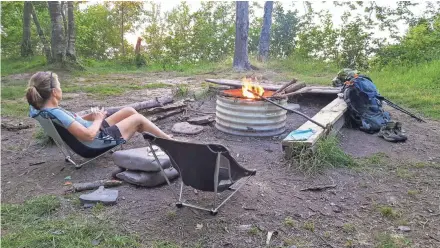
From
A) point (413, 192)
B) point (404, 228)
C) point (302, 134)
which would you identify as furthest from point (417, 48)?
point (404, 228)

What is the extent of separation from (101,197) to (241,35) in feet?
32.3

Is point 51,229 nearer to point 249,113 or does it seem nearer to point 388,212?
point 388,212

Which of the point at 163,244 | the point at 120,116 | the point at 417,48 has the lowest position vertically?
the point at 163,244

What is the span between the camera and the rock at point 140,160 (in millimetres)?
3426

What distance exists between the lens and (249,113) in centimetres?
487

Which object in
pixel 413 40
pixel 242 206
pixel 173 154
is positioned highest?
pixel 413 40

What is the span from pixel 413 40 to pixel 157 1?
12.8 metres

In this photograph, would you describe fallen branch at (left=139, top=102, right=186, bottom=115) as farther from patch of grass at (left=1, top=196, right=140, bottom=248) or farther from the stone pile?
patch of grass at (left=1, top=196, right=140, bottom=248)

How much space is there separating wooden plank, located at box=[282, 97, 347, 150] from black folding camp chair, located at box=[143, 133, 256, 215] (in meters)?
1.03

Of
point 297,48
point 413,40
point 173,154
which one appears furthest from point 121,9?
point 173,154

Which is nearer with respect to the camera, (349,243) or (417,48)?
(349,243)

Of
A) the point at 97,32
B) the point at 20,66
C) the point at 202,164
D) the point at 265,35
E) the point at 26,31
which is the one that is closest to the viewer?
the point at 202,164

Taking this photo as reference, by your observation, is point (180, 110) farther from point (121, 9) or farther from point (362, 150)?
point (121, 9)

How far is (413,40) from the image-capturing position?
995cm
